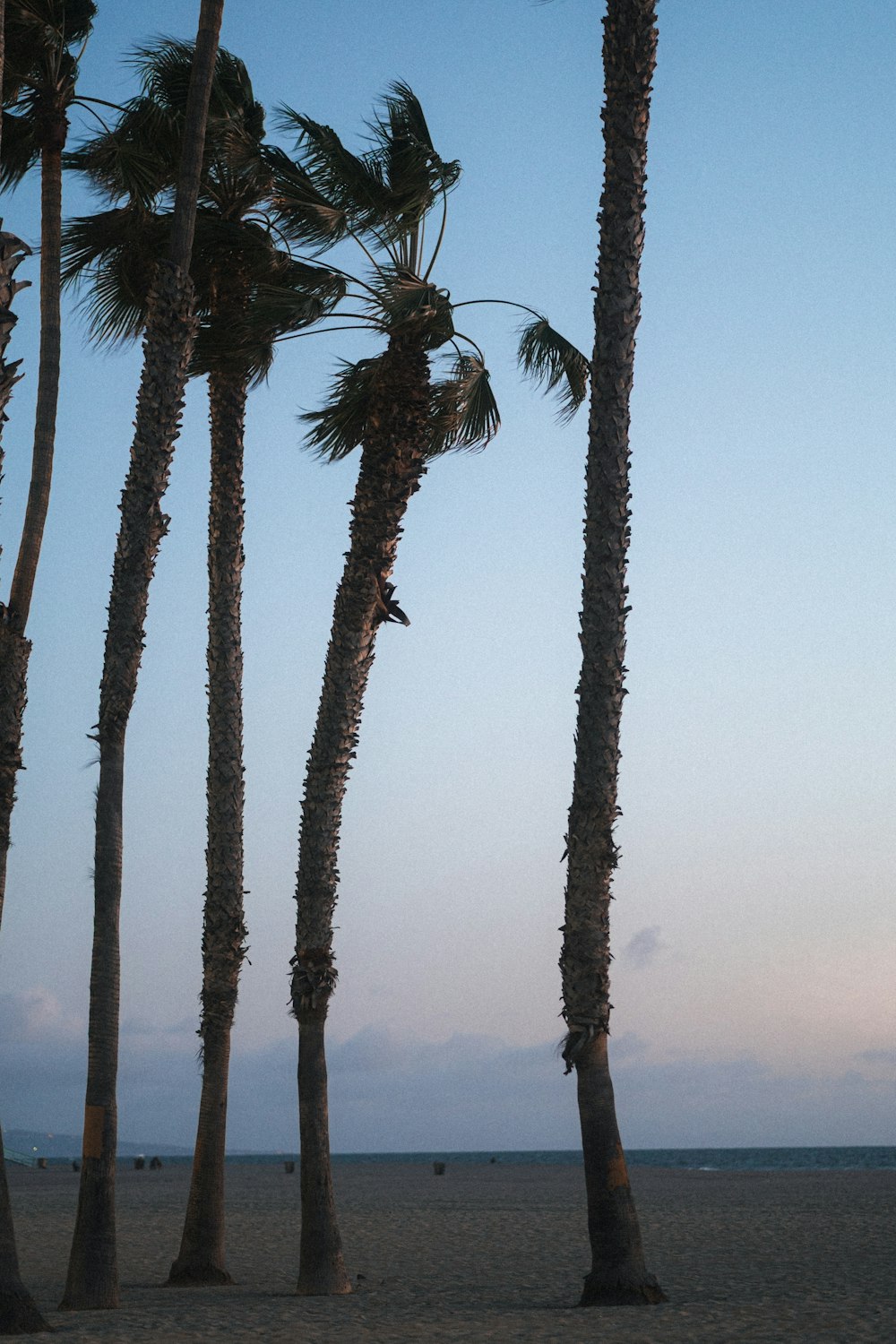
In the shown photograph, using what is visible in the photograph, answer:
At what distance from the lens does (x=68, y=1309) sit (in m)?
11.7

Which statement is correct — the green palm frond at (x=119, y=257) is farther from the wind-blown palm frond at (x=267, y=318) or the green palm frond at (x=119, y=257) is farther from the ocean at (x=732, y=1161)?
the ocean at (x=732, y=1161)

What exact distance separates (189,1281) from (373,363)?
10.5 m

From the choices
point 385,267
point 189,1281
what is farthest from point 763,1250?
point 385,267

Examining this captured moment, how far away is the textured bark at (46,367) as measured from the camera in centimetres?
1312

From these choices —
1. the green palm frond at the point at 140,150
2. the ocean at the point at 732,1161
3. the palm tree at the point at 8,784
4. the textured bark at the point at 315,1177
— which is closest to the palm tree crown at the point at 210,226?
the green palm frond at the point at 140,150

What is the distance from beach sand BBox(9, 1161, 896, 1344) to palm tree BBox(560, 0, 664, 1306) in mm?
849

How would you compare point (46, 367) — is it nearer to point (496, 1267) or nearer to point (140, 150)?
point (140, 150)

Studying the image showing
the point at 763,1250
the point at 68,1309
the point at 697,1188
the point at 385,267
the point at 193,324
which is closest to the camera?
the point at 68,1309

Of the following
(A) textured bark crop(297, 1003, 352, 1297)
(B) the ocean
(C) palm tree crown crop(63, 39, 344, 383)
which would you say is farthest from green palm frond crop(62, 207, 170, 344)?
(B) the ocean

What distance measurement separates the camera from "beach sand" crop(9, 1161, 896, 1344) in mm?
9691

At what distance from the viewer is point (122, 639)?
12992 mm

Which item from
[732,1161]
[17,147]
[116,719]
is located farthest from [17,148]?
[732,1161]

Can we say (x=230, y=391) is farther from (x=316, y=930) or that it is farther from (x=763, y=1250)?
(x=763, y=1250)

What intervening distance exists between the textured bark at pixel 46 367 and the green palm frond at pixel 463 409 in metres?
4.55
